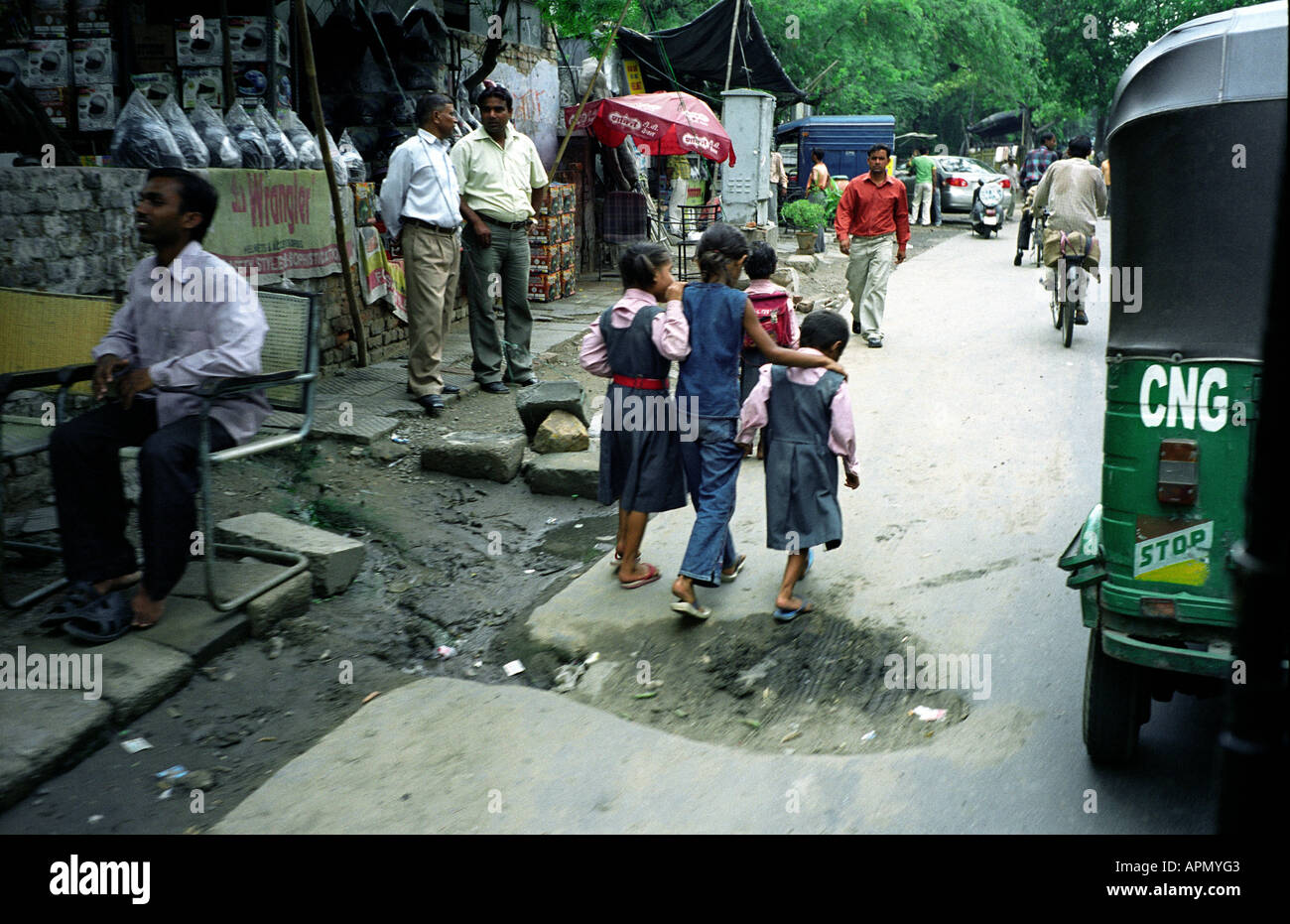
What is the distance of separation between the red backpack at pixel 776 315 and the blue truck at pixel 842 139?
64.4 feet

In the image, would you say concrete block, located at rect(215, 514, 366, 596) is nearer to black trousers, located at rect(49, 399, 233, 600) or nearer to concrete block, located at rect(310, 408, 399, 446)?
black trousers, located at rect(49, 399, 233, 600)

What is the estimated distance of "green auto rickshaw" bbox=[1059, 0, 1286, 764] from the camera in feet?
9.39

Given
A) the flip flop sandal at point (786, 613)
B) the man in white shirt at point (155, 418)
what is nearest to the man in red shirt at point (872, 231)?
the flip flop sandal at point (786, 613)

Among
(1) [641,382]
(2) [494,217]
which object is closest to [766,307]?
(1) [641,382]

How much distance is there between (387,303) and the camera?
862 centimetres

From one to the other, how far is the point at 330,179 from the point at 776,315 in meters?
3.33

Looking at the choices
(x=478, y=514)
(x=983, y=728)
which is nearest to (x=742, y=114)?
(x=478, y=514)

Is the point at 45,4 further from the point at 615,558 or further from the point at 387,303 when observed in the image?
the point at 615,558

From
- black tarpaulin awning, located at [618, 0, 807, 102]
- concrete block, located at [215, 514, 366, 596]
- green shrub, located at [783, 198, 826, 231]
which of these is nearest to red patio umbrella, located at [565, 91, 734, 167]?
black tarpaulin awning, located at [618, 0, 807, 102]

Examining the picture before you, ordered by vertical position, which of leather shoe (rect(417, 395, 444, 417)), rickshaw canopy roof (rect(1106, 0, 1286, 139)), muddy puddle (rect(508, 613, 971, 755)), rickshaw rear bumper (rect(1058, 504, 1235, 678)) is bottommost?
muddy puddle (rect(508, 613, 971, 755))

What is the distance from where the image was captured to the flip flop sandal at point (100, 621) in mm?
3785

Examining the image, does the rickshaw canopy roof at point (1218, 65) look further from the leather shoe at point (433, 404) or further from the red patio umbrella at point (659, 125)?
the red patio umbrella at point (659, 125)

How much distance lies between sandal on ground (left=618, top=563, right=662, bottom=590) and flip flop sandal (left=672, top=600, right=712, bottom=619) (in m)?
0.41

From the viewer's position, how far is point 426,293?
23.1ft
